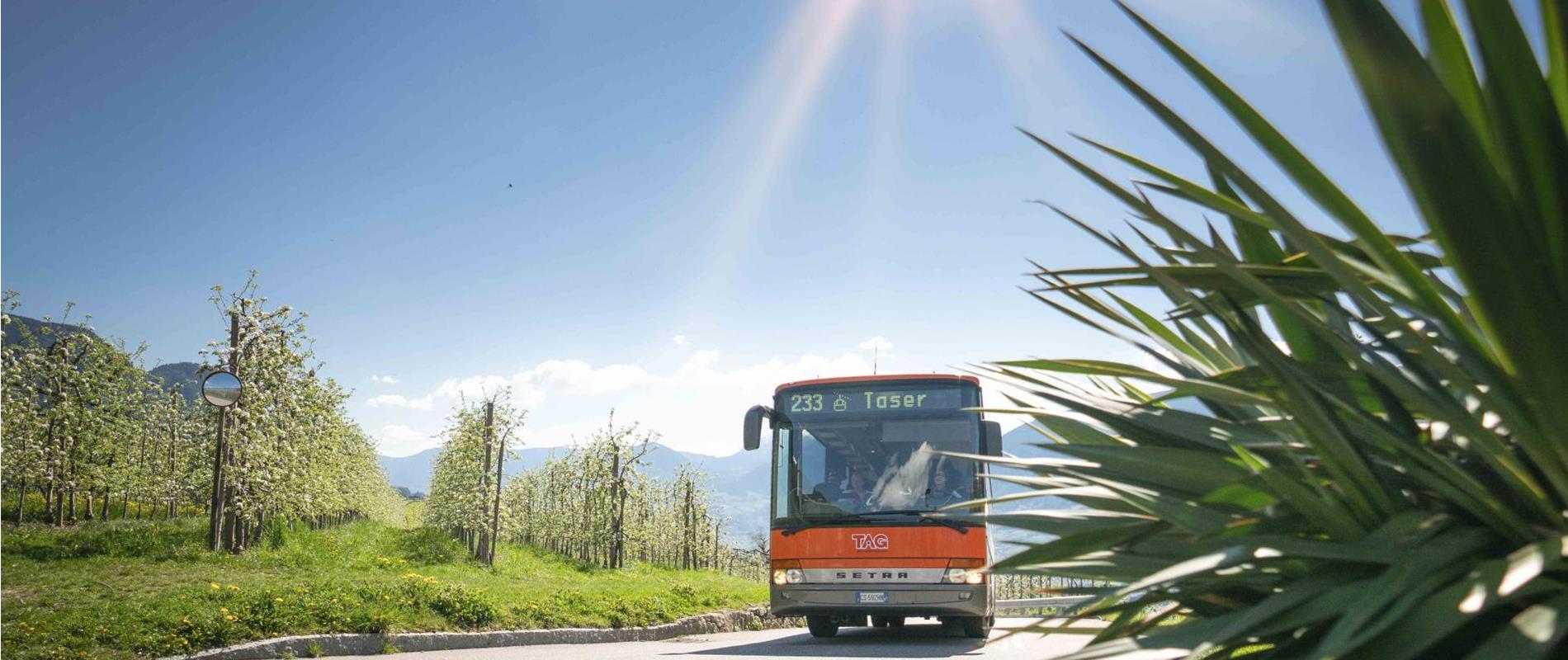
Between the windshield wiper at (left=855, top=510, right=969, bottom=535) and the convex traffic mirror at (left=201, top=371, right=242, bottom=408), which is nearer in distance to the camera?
the windshield wiper at (left=855, top=510, right=969, bottom=535)

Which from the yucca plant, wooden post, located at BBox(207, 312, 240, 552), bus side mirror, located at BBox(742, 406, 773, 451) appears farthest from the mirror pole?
the yucca plant

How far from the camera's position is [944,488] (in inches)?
400

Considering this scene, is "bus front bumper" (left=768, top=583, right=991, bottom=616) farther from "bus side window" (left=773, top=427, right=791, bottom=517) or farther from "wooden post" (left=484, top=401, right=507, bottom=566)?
"wooden post" (left=484, top=401, right=507, bottom=566)

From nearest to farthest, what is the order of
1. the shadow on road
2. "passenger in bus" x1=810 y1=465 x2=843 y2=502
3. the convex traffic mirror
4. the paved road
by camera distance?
the paved road, the shadow on road, the convex traffic mirror, "passenger in bus" x1=810 y1=465 x2=843 y2=502

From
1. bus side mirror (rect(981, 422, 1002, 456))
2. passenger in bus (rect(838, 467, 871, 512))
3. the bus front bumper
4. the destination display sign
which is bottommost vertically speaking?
the bus front bumper

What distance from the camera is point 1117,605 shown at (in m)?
1.75

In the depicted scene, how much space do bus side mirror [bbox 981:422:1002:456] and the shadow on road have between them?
1901mm

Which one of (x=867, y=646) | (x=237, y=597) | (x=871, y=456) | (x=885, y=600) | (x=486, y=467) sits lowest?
(x=867, y=646)

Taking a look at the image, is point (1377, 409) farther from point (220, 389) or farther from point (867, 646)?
point (220, 389)

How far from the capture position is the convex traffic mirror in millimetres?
10250

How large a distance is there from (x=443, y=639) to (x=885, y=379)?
5.25 m

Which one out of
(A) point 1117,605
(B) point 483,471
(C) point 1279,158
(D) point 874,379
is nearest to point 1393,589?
(C) point 1279,158

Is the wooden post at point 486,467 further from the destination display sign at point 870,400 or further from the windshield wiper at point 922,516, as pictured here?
the windshield wiper at point 922,516

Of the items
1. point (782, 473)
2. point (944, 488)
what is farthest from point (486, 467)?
point (944, 488)
